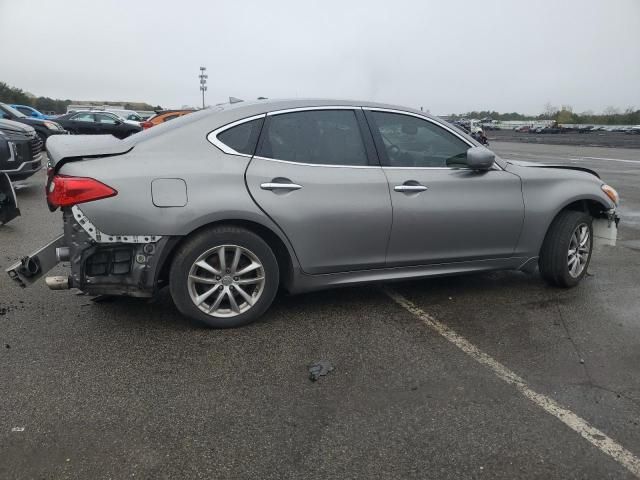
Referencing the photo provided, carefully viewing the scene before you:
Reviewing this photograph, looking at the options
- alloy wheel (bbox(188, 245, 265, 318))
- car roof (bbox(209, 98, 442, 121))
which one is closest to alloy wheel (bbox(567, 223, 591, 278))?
car roof (bbox(209, 98, 442, 121))

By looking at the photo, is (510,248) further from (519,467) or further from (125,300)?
(125,300)

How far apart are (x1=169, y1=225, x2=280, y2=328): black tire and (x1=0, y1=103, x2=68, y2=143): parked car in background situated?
1488cm

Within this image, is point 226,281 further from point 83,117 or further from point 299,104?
point 83,117

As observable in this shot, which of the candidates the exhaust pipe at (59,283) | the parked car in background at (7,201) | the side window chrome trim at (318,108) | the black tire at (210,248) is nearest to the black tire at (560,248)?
the side window chrome trim at (318,108)

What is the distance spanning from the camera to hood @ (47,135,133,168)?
3.53 metres

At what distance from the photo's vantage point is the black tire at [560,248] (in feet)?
15.4

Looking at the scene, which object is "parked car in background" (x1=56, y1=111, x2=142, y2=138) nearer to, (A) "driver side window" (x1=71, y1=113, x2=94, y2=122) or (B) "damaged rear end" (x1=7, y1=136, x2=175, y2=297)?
(A) "driver side window" (x1=71, y1=113, x2=94, y2=122)

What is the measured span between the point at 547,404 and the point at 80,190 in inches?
119

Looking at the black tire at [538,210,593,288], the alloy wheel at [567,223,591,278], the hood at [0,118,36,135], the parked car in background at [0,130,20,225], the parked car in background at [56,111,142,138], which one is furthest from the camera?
the parked car in background at [56,111,142,138]

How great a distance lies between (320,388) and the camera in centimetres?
309

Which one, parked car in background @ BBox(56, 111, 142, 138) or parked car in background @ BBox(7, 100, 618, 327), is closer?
parked car in background @ BBox(7, 100, 618, 327)

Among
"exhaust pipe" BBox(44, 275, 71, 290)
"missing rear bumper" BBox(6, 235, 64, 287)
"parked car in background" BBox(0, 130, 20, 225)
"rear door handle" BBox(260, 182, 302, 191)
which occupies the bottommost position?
"exhaust pipe" BBox(44, 275, 71, 290)

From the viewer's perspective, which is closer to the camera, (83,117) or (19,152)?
(19,152)

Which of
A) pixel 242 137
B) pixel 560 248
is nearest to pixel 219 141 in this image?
pixel 242 137
